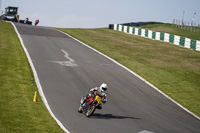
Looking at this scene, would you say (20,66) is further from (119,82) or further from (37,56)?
(119,82)

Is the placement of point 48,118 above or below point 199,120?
above

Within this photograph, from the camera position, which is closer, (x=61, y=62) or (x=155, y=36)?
(x=61, y=62)

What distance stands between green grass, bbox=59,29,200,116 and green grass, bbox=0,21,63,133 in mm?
8508

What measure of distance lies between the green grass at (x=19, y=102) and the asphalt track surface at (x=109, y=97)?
0.71 m

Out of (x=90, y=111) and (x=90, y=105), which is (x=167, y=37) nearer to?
(x=90, y=105)

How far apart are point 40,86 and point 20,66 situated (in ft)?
15.7

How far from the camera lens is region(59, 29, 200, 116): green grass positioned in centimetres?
2218

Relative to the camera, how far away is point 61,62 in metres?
26.0

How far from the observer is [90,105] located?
15.0 meters

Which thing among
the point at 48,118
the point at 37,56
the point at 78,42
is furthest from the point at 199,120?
the point at 78,42

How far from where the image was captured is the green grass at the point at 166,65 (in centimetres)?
2218

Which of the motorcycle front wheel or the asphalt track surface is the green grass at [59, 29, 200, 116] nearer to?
the asphalt track surface

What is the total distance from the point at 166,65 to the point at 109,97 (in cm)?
1271

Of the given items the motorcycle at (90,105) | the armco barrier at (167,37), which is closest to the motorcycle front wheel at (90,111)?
the motorcycle at (90,105)
